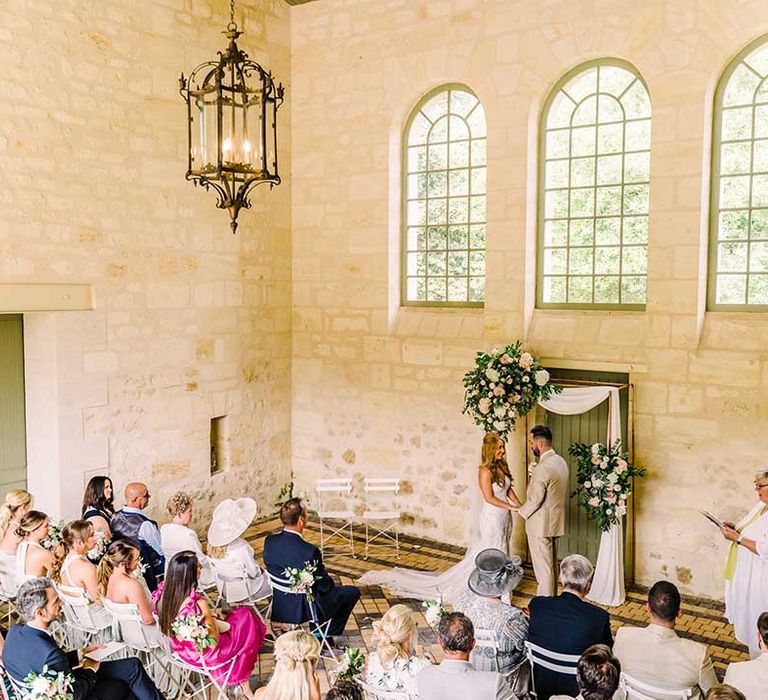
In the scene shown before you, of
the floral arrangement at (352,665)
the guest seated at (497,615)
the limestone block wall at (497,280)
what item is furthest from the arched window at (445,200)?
the floral arrangement at (352,665)

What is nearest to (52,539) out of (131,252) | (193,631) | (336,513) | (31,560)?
(31,560)

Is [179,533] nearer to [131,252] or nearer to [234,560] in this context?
[234,560]

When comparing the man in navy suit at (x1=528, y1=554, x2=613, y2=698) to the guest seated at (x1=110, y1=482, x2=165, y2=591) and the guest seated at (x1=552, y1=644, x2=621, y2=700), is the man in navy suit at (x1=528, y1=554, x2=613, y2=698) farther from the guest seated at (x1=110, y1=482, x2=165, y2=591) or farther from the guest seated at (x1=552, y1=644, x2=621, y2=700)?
the guest seated at (x1=110, y1=482, x2=165, y2=591)

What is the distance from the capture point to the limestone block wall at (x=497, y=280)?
24.2 feet

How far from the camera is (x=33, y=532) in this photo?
5965mm

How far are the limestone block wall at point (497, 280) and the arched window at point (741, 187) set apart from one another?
0.15 metres

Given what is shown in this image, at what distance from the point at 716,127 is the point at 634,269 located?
146 centimetres

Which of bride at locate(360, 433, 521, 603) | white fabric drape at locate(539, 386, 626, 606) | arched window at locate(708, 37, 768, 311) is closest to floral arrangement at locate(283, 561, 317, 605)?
bride at locate(360, 433, 521, 603)

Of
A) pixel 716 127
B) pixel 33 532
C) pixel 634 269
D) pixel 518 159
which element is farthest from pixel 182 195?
pixel 716 127

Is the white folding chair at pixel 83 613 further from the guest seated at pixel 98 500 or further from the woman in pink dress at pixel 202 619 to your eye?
the guest seated at pixel 98 500

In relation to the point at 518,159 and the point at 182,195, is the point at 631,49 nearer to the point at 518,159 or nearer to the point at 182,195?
the point at 518,159

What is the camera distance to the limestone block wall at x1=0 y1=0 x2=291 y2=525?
7500 millimetres

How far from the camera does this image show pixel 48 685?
4238mm

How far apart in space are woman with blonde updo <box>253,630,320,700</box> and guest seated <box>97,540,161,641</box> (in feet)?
5.09
